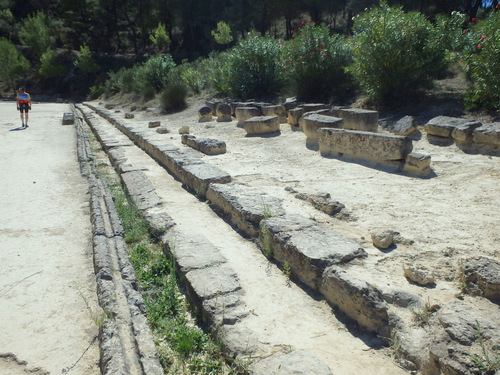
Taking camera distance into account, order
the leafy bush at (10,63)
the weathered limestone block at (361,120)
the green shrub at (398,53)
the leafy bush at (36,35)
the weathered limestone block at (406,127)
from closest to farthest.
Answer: the weathered limestone block at (406,127) < the weathered limestone block at (361,120) < the green shrub at (398,53) < the leafy bush at (10,63) < the leafy bush at (36,35)

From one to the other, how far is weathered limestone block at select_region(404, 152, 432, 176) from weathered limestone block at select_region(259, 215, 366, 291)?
294 centimetres

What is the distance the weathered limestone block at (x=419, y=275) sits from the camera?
11.0 ft

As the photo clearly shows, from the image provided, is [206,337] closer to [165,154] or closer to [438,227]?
[438,227]

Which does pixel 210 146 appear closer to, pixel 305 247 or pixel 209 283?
pixel 305 247

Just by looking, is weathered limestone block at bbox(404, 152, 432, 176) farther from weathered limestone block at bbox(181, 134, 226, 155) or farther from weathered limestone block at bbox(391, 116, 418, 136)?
weathered limestone block at bbox(181, 134, 226, 155)

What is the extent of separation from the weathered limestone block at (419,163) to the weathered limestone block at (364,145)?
0.72 feet

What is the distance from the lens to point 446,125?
764 centimetres

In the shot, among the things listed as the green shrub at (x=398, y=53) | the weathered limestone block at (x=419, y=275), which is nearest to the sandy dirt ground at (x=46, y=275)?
the weathered limestone block at (x=419, y=275)

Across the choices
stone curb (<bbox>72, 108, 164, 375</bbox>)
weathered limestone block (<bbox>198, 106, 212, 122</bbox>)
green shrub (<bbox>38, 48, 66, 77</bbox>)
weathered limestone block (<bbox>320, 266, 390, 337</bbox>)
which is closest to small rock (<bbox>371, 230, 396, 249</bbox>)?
weathered limestone block (<bbox>320, 266, 390, 337</bbox>)

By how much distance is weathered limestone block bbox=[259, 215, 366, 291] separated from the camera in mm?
3488

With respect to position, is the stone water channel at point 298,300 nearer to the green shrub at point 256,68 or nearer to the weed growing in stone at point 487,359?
the weed growing in stone at point 487,359

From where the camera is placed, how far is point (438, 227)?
4.39 metres

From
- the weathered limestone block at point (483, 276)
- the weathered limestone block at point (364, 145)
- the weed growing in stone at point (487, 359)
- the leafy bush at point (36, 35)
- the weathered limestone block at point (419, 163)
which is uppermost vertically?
the leafy bush at point (36, 35)

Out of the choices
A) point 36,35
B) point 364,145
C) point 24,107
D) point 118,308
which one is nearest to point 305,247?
point 118,308
